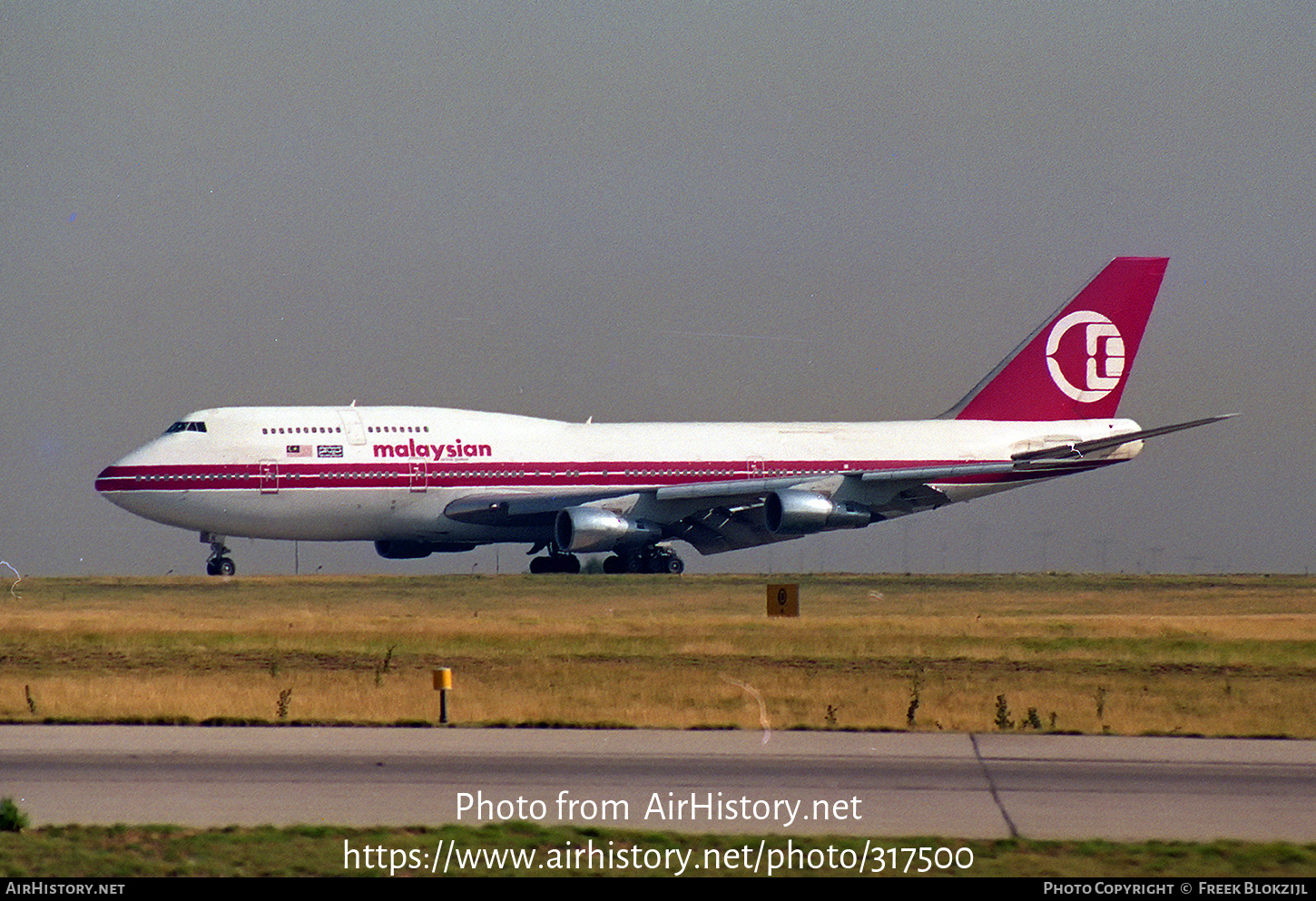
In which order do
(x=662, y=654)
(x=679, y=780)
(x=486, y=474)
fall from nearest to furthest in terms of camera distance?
(x=679, y=780) < (x=662, y=654) < (x=486, y=474)

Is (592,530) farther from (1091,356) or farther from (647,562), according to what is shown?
(1091,356)

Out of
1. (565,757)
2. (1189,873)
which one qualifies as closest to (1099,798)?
(1189,873)

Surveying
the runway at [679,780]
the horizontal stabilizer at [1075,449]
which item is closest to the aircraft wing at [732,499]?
the horizontal stabilizer at [1075,449]

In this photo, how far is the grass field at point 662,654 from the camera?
23.0 metres

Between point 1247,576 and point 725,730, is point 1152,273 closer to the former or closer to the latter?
point 1247,576

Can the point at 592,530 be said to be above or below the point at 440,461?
below

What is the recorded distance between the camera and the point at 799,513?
53094 millimetres

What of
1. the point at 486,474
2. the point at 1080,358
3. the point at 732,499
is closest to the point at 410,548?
the point at 486,474

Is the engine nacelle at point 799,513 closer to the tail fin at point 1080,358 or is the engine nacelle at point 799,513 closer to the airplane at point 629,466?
the airplane at point 629,466

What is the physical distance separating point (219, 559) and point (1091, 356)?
103ft

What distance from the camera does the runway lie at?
1455 centimetres

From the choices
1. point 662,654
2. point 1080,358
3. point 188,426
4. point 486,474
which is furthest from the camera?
point 1080,358

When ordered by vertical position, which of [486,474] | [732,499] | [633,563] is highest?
[486,474]

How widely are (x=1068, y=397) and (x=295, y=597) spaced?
31257 millimetres
